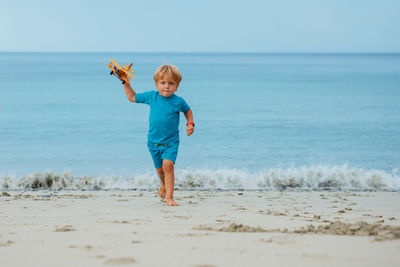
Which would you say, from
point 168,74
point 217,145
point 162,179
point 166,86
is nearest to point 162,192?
point 162,179

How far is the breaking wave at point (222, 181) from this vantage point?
830 cm

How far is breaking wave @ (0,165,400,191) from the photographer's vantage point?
27.2 feet

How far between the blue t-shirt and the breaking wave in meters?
2.74

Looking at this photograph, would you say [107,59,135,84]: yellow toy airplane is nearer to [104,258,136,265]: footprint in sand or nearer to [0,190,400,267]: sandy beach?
[0,190,400,267]: sandy beach

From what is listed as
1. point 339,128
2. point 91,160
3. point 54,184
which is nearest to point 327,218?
point 54,184

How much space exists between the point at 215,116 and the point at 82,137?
23.7 ft

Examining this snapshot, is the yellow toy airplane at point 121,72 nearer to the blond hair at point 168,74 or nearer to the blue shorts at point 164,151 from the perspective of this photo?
the blond hair at point 168,74

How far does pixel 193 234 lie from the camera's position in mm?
3479

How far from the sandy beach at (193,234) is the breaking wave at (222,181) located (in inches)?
105

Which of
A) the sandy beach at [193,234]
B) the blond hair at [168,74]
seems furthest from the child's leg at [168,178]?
the blond hair at [168,74]

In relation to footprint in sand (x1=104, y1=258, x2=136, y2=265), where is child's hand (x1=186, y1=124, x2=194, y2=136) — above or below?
above

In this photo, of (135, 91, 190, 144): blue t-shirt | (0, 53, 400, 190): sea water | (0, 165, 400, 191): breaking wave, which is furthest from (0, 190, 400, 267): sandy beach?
(0, 165, 400, 191): breaking wave

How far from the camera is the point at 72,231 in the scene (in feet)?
11.7

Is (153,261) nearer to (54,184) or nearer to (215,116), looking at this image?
(54,184)
